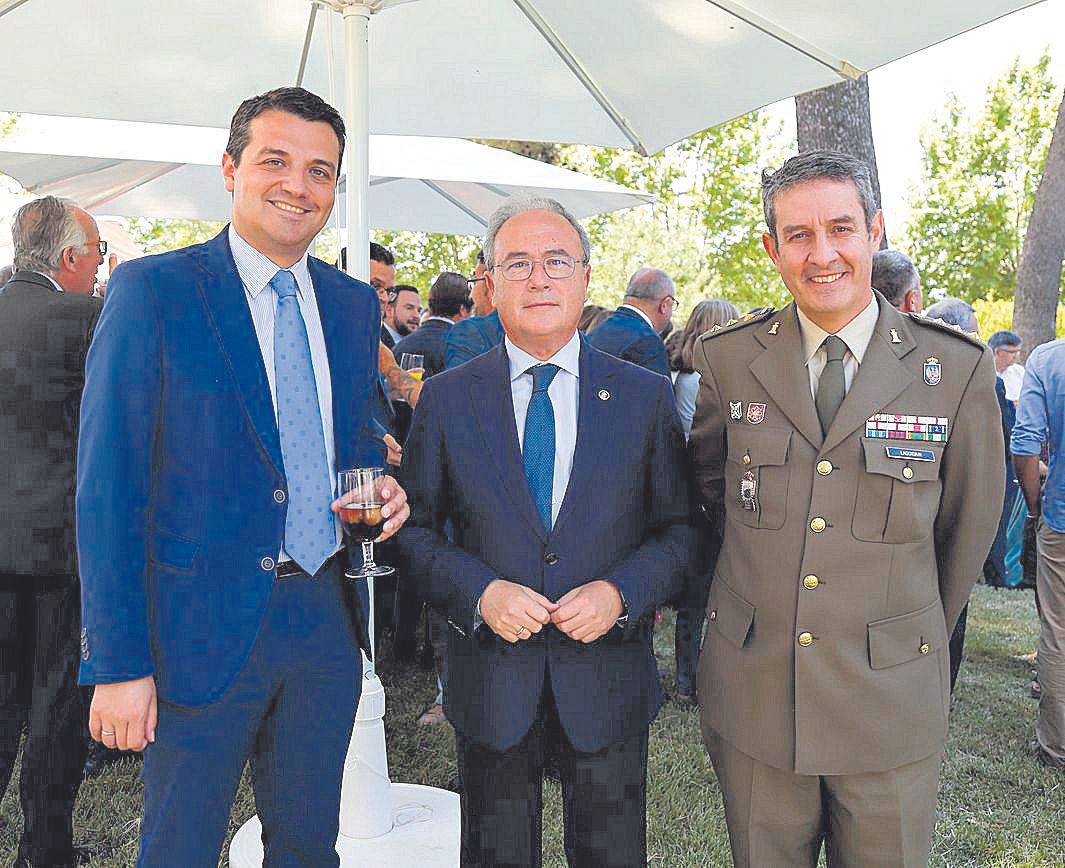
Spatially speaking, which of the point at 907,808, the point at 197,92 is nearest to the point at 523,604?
the point at 907,808

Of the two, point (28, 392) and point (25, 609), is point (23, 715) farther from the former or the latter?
point (28, 392)

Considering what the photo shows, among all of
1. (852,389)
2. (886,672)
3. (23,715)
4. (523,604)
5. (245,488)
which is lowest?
(23,715)

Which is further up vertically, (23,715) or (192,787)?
(192,787)

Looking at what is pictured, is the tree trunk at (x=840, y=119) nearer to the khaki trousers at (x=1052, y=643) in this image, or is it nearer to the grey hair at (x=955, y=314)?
the grey hair at (x=955, y=314)

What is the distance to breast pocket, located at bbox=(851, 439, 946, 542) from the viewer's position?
2.07m

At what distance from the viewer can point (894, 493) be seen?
2076 mm

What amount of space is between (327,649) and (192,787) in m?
0.39

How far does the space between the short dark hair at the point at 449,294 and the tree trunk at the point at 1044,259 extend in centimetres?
892

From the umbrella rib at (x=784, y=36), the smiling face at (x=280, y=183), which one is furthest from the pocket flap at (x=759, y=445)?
the umbrella rib at (x=784, y=36)

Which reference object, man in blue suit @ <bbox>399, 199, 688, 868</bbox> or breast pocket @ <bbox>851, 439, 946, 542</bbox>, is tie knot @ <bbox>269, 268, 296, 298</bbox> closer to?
man in blue suit @ <bbox>399, 199, 688, 868</bbox>

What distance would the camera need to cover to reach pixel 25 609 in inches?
124

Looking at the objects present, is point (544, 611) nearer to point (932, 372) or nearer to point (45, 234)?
point (932, 372)

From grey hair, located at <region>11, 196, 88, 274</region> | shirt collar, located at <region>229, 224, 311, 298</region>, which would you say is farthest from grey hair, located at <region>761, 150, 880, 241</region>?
grey hair, located at <region>11, 196, 88, 274</region>

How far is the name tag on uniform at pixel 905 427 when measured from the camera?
207 cm
